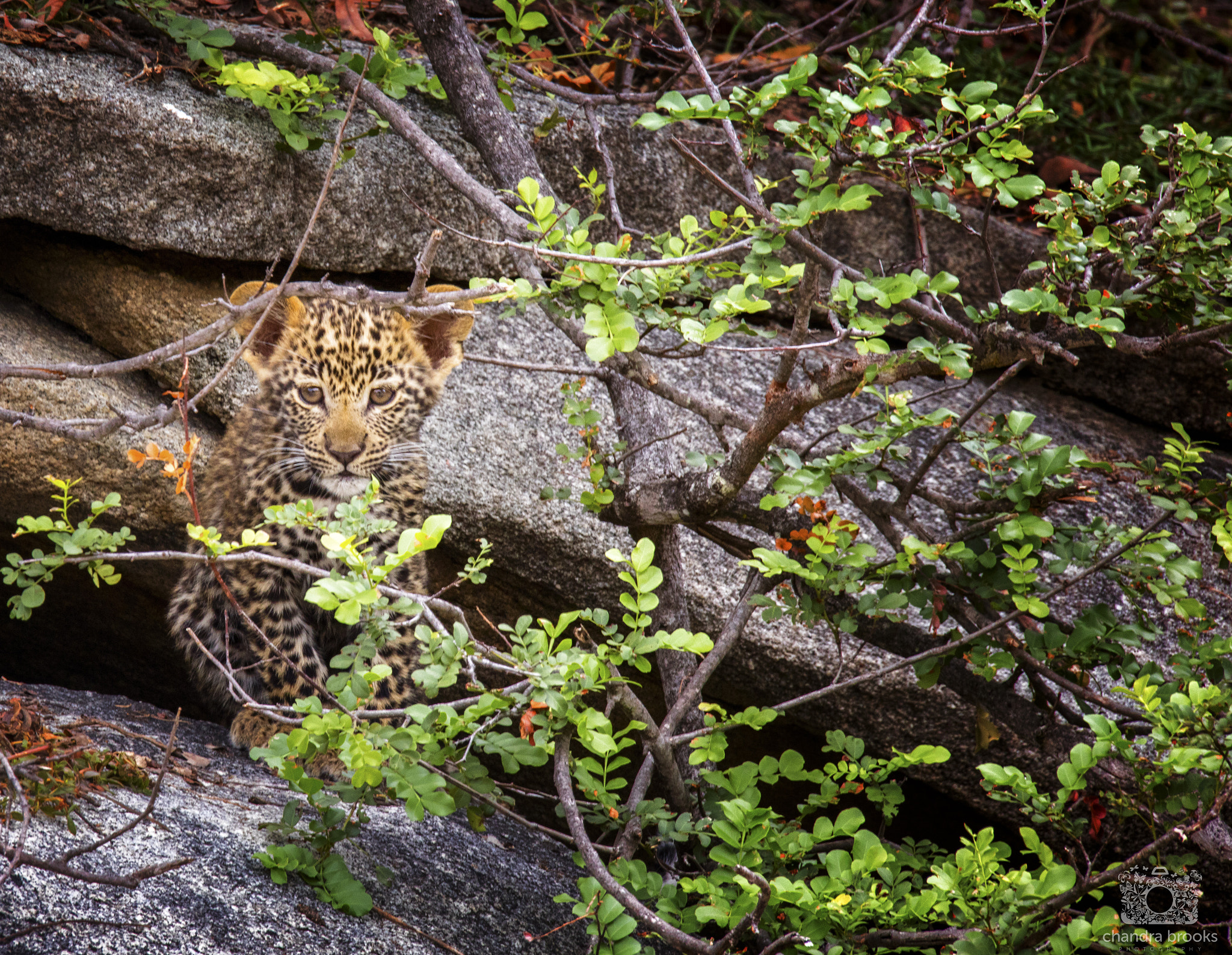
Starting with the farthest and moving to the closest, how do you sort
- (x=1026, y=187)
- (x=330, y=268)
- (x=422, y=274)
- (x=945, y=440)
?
1. (x=330, y=268)
2. (x=945, y=440)
3. (x=422, y=274)
4. (x=1026, y=187)

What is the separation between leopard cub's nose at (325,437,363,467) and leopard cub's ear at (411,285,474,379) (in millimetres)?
465

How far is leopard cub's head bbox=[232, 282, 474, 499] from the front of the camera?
360cm

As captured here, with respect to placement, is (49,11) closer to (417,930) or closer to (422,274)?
(422,274)

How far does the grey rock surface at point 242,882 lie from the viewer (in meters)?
2.18

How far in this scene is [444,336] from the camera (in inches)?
149

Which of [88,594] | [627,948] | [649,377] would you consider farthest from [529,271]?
[88,594]

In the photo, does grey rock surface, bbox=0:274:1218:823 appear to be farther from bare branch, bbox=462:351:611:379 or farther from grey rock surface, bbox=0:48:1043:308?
bare branch, bbox=462:351:611:379

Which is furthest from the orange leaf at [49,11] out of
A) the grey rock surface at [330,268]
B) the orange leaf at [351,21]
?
the orange leaf at [351,21]

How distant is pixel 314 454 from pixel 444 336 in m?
0.64

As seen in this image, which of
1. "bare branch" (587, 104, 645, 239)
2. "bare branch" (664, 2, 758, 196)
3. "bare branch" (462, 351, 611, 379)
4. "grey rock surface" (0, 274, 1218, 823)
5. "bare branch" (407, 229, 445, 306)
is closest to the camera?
"bare branch" (407, 229, 445, 306)

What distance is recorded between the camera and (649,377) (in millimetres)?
2633

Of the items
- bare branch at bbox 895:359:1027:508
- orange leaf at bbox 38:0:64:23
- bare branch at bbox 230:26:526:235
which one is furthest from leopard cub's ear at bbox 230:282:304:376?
bare branch at bbox 895:359:1027:508

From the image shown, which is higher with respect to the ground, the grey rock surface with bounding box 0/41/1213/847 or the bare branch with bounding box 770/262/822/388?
the bare branch with bounding box 770/262/822/388

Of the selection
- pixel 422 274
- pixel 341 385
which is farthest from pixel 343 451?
pixel 422 274
